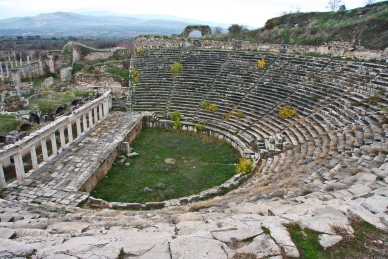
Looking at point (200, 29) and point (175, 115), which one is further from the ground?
→ point (200, 29)

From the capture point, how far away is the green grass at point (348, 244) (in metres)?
4.55

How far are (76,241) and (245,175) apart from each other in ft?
26.9

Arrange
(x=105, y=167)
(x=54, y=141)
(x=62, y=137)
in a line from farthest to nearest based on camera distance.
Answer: (x=62, y=137) < (x=105, y=167) < (x=54, y=141)

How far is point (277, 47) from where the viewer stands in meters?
22.8

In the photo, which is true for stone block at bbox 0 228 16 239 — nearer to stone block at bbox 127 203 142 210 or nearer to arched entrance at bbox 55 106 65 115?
stone block at bbox 127 203 142 210

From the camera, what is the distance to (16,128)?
13.3 m

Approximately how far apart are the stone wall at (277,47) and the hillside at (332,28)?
4.10 ft

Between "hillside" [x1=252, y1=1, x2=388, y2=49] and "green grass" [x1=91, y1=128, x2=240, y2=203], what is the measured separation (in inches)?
578

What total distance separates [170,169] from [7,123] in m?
7.82

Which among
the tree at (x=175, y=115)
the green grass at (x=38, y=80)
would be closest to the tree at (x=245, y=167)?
the tree at (x=175, y=115)

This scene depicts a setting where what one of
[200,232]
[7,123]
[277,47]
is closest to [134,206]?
[200,232]

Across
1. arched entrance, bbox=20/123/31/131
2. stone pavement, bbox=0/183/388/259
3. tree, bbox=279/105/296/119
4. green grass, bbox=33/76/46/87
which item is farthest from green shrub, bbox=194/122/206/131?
green grass, bbox=33/76/46/87

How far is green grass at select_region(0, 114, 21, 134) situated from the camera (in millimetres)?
12977

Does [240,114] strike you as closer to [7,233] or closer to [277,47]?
[277,47]
